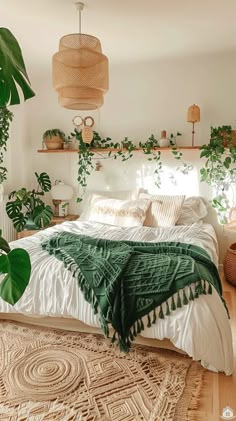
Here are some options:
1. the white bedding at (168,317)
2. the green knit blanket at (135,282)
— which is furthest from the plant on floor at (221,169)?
the green knit blanket at (135,282)

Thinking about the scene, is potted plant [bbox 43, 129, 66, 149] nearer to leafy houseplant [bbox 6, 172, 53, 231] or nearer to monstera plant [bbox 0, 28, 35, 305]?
leafy houseplant [bbox 6, 172, 53, 231]

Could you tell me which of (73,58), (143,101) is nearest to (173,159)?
(143,101)

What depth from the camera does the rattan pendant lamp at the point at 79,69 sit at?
7.48ft

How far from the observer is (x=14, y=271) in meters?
1.17

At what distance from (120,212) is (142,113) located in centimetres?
134

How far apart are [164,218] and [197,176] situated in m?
0.76

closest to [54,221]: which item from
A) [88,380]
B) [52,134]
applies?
[52,134]

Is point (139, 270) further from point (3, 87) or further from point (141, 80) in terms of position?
point (141, 80)

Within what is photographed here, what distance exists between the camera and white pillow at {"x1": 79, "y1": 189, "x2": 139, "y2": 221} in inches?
152

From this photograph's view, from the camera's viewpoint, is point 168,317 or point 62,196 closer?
point 168,317

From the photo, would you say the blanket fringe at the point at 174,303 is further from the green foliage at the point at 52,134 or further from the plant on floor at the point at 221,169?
the green foliage at the point at 52,134

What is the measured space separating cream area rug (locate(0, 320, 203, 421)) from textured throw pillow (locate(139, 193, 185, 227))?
157cm

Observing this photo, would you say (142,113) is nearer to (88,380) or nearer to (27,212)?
(27,212)

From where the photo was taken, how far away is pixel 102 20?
2.74m
